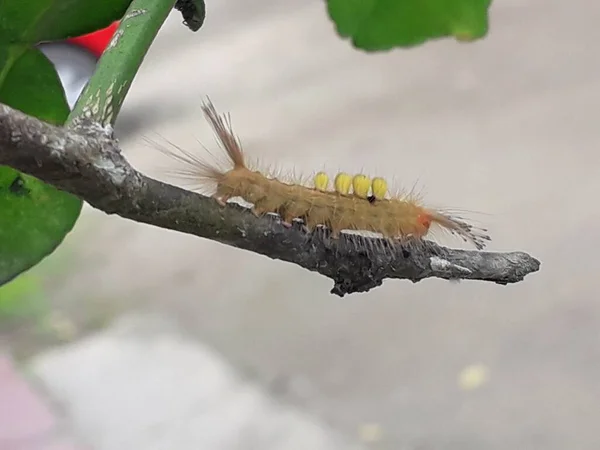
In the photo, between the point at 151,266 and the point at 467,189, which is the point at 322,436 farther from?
the point at 467,189

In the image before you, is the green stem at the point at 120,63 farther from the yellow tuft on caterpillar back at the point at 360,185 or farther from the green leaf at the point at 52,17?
the yellow tuft on caterpillar back at the point at 360,185

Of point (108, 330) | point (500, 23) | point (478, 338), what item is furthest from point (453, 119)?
point (108, 330)

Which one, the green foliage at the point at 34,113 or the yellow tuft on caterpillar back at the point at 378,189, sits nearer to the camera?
the green foliage at the point at 34,113

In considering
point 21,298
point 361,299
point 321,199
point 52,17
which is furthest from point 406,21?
point 21,298

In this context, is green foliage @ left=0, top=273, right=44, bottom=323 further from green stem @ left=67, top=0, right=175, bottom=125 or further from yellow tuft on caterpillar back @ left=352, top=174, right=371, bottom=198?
green stem @ left=67, top=0, right=175, bottom=125

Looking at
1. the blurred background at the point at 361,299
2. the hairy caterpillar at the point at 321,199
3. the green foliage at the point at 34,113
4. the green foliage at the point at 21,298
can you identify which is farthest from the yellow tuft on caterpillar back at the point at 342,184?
the green foliage at the point at 21,298

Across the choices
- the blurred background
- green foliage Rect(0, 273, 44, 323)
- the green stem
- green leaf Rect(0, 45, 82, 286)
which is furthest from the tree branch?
green foliage Rect(0, 273, 44, 323)
